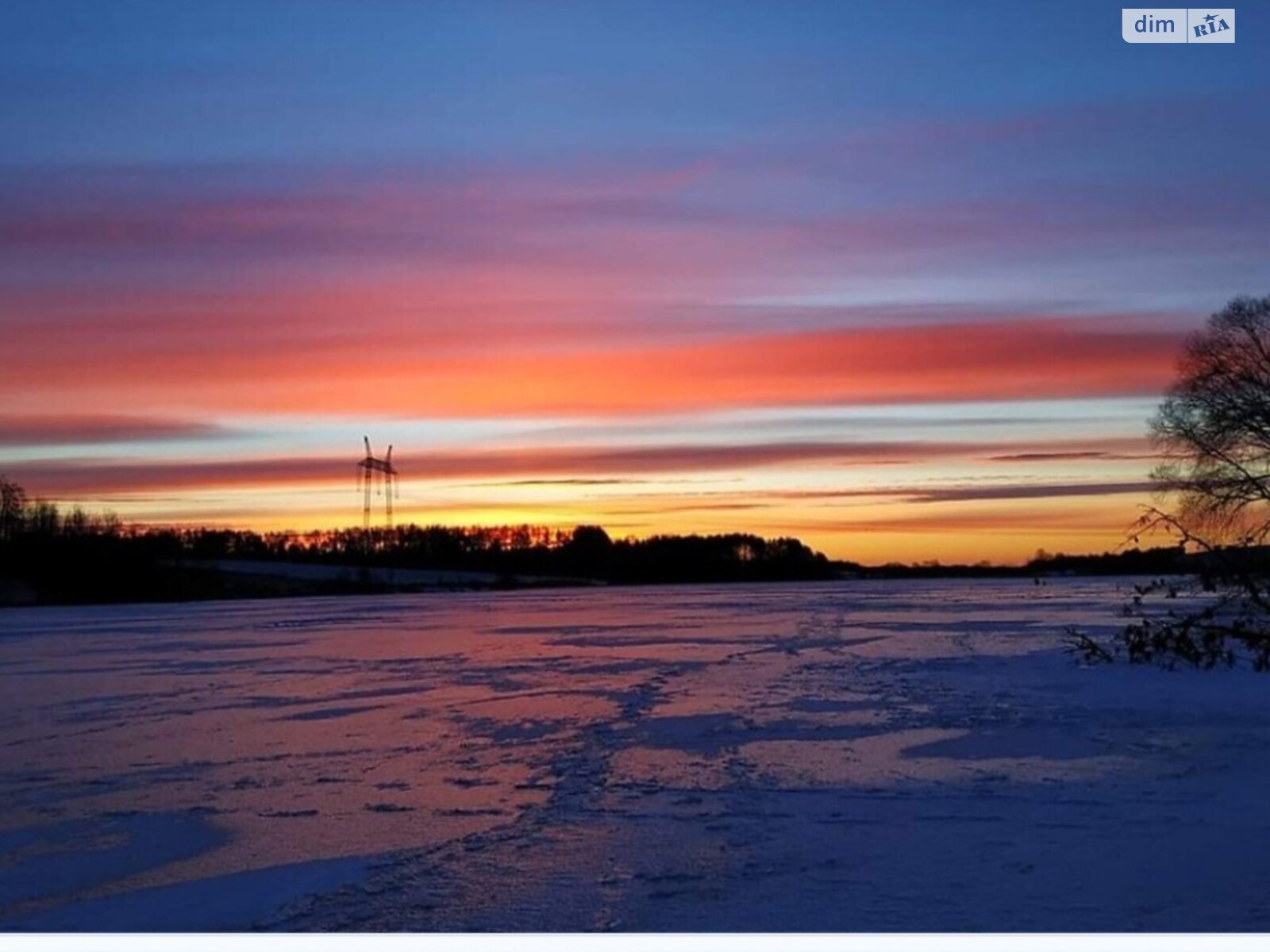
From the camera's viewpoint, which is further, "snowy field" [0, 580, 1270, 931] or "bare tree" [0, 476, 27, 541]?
"bare tree" [0, 476, 27, 541]

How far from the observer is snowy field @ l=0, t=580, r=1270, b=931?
5.43 metres

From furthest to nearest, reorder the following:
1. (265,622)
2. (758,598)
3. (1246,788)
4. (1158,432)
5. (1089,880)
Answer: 1. (758,598)
2. (265,622)
3. (1158,432)
4. (1246,788)
5. (1089,880)

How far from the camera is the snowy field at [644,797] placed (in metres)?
5.43

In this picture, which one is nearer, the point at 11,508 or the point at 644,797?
the point at 644,797

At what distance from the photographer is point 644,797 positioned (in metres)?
7.57

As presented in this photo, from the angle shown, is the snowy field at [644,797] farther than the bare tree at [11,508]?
No

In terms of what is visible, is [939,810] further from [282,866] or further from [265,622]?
[265,622]

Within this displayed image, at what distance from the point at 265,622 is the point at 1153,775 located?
82.7ft

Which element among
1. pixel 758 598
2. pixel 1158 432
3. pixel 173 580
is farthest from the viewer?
pixel 173 580

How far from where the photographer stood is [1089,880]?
561cm

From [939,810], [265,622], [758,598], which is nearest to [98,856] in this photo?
[939,810]

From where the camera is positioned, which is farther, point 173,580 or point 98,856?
point 173,580

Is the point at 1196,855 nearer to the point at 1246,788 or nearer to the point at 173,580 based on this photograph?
the point at 1246,788

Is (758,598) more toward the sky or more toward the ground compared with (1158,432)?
more toward the ground
